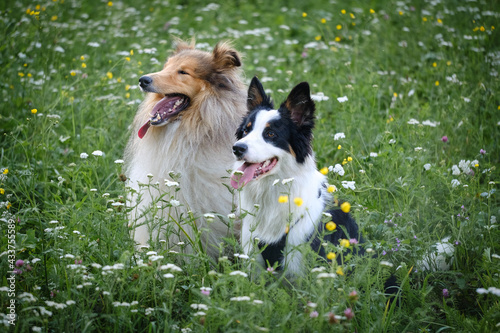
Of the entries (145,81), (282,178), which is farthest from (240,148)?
(145,81)

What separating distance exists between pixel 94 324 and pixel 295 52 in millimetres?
6233

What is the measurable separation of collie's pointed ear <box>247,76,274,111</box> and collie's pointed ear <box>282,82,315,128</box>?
21 cm

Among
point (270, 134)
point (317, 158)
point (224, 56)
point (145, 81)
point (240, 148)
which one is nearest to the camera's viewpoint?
point (240, 148)

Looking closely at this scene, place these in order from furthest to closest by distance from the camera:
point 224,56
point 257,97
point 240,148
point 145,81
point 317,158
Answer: point 317,158 < point 224,56 < point 145,81 < point 257,97 < point 240,148

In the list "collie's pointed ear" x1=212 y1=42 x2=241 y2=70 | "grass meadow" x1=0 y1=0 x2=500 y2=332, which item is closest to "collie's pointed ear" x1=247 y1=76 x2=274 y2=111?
"collie's pointed ear" x1=212 y1=42 x2=241 y2=70

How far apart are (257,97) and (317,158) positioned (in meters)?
1.82

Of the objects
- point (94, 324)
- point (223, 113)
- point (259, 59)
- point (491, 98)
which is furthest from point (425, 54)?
point (94, 324)

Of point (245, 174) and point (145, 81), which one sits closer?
point (245, 174)

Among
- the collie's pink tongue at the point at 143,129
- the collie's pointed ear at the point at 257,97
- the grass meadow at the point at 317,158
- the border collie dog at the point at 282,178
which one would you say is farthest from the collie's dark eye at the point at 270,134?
the collie's pink tongue at the point at 143,129

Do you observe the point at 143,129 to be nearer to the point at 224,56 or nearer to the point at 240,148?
the point at 224,56

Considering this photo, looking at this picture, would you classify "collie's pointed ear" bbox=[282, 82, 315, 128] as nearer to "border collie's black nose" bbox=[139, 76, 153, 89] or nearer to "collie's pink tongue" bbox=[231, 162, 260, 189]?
"collie's pink tongue" bbox=[231, 162, 260, 189]

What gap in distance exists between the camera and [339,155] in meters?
5.05

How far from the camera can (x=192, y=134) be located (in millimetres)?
3871

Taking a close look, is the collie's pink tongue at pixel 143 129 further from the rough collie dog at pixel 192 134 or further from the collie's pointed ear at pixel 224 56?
the collie's pointed ear at pixel 224 56
